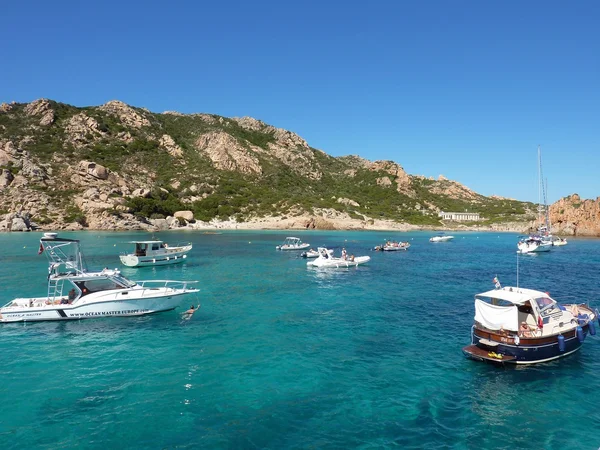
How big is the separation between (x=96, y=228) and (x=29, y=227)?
16.9m

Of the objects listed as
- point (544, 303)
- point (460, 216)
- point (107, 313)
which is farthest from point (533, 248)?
point (460, 216)

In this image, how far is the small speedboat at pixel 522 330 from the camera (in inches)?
714

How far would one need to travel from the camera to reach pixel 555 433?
1290cm

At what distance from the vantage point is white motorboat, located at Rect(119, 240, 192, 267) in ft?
175

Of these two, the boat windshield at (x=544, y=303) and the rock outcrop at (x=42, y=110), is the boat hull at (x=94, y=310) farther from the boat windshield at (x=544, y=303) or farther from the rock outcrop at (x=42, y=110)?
the rock outcrop at (x=42, y=110)

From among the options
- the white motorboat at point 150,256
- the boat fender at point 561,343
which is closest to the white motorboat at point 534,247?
the boat fender at point 561,343

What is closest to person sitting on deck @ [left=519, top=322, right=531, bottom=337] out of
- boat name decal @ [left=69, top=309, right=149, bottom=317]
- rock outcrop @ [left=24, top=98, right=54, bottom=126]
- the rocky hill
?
boat name decal @ [left=69, top=309, right=149, bottom=317]

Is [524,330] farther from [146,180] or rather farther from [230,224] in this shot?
[146,180]

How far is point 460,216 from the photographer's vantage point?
620ft

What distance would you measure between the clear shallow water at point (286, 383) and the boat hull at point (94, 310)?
1.95ft

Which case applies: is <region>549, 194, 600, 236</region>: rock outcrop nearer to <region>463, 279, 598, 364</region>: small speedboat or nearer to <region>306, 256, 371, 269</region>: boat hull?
<region>306, 256, 371, 269</region>: boat hull

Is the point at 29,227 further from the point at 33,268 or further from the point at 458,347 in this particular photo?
the point at 458,347

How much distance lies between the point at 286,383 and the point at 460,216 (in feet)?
628

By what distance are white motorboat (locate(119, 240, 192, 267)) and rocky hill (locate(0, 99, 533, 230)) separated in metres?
68.9
